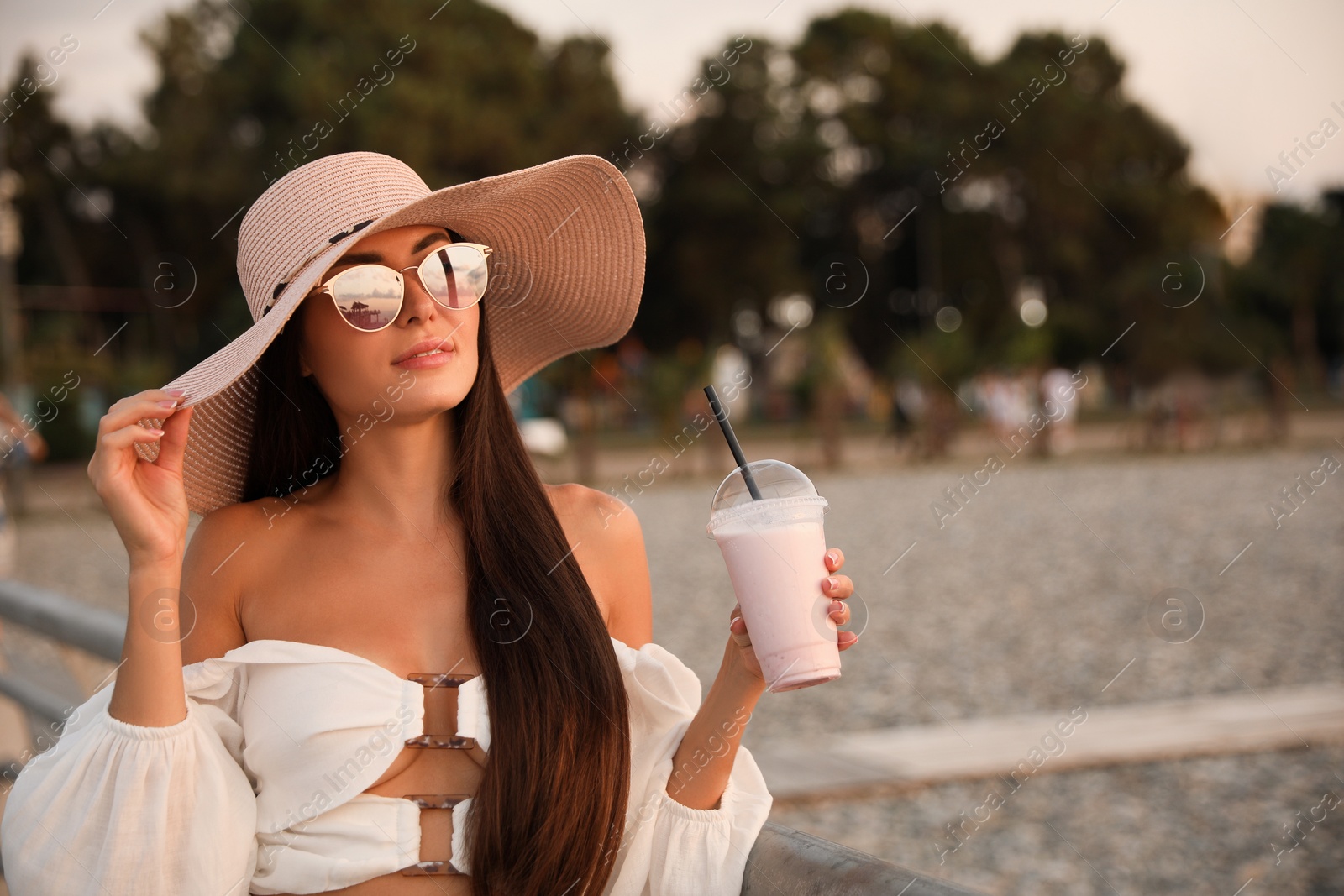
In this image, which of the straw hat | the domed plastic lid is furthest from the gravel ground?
the straw hat

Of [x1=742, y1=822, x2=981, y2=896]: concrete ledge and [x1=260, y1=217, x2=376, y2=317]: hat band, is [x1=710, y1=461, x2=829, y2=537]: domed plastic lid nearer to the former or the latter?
[x1=742, y1=822, x2=981, y2=896]: concrete ledge

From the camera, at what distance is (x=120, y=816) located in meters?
1.64

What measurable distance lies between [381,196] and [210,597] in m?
0.71

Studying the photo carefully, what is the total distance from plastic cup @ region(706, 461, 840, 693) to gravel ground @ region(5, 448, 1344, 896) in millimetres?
756

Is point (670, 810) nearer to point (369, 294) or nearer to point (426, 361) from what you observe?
point (426, 361)

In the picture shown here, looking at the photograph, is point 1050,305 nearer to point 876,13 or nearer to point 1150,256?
point 1150,256

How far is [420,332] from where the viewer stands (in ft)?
6.27

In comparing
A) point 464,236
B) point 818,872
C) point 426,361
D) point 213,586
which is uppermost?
point 464,236

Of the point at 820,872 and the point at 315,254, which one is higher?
the point at 315,254

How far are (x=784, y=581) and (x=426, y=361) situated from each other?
2.29 ft

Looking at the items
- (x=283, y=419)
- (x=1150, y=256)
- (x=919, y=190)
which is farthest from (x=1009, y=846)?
(x=1150, y=256)

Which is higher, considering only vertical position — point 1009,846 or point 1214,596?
point 1214,596

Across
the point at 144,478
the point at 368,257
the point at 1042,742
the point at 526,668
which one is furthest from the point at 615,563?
the point at 1042,742

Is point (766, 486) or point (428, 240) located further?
point (428, 240)
